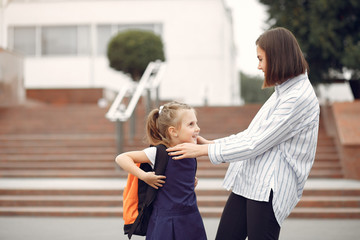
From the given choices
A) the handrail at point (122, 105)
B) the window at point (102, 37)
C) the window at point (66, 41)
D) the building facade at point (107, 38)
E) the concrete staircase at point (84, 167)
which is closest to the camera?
the concrete staircase at point (84, 167)

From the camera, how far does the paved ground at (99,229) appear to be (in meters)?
5.34

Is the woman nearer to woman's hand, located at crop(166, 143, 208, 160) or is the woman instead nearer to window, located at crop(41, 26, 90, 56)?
woman's hand, located at crop(166, 143, 208, 160)

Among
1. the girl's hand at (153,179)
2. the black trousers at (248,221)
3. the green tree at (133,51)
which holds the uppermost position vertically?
the green tree at (133,51)

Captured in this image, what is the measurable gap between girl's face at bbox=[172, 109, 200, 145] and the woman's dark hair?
1.57ft

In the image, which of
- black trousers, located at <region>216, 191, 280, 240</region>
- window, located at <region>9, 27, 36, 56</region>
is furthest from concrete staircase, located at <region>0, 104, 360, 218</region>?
window, located at <region>9, 27, 36, 56</region>

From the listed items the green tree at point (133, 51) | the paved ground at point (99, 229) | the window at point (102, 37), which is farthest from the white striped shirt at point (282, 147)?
the window at point (102, 37)

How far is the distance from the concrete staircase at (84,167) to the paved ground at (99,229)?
10.2 inches

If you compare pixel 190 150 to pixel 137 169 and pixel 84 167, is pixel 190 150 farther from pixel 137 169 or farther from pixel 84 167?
pixel 84 167

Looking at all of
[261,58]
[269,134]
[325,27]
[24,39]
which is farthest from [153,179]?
[24,39]

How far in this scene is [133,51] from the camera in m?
15.8

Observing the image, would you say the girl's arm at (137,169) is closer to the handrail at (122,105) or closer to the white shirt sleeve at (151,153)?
the white shirt sleeve at (151,153)

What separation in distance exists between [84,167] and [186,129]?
668 cm

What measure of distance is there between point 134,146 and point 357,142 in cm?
407


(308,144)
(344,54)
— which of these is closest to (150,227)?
(308,144)
